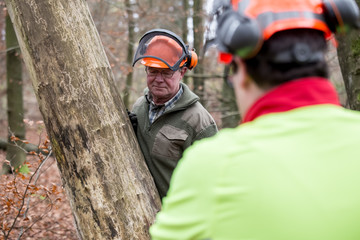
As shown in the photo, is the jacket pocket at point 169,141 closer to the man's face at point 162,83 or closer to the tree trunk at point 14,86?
the man's face at point 162,83

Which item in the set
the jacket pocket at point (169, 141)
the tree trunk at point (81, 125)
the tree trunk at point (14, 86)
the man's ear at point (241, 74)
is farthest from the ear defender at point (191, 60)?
the tree trunk at point (14, 86)

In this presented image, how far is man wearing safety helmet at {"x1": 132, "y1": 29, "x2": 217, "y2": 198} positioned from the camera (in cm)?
315

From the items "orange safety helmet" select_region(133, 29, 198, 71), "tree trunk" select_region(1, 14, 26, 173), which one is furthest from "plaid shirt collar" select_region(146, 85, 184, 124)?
"tree trunk" select_region(1, 14, 26, 173)

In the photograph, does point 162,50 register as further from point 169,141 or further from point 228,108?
point 228,108

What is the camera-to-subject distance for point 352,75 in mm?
4609

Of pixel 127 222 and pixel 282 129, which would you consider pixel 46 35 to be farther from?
pixel 282 129

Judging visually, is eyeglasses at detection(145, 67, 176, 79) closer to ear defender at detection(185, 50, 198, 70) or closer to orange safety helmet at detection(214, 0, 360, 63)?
ear defender at detection(185, 50, 198, 70)

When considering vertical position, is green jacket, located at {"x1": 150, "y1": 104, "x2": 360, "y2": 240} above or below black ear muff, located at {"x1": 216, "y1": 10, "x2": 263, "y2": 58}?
below

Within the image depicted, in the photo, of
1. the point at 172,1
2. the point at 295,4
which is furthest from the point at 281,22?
the point at 172,1

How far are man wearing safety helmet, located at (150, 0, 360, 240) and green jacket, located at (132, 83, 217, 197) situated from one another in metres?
1.95

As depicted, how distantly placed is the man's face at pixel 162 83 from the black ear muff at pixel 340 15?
6.85 ft

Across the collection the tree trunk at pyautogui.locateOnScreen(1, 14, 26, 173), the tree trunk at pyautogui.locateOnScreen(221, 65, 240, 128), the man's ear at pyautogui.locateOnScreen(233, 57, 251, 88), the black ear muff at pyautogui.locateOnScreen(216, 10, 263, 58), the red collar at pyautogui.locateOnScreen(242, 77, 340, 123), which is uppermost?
the black ear muff at pyautogui.locateOnScreen(216, 10, 263, 58)

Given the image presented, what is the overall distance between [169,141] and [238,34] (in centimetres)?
208

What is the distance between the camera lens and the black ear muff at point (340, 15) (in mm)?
1236
